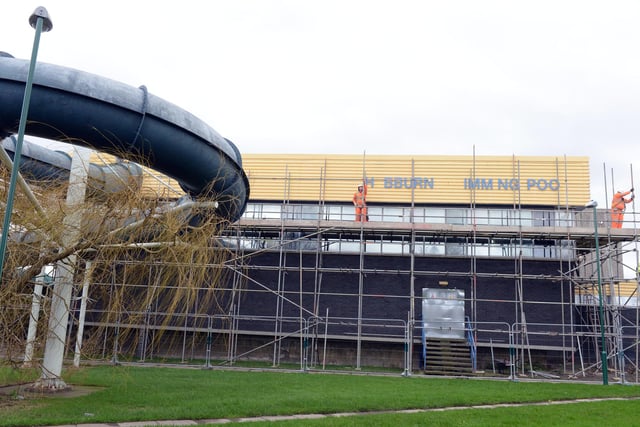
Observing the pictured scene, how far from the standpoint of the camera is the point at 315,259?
2144cm

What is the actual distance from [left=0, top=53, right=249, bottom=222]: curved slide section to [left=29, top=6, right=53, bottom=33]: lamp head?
1.28 meters

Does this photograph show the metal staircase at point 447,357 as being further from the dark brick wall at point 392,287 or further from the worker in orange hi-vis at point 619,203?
the worker in orange hi-vis at point 619,203

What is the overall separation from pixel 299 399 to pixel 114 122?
610 cm

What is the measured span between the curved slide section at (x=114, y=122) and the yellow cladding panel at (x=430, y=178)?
480 inches

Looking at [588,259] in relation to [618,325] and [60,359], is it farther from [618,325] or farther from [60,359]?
[60,359]

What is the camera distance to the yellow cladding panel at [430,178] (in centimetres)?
2378

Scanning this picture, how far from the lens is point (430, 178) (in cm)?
2469

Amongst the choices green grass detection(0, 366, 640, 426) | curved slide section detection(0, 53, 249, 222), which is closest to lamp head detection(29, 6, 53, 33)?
curved slide section detection(0, 53, 249, 222)

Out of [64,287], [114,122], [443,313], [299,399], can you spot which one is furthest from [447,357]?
[114,122]

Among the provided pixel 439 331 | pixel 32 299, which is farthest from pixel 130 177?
pixel 439 331

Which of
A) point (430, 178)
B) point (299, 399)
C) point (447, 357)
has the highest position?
point (430, 178)

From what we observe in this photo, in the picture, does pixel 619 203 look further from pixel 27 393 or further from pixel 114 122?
pixel 27 393

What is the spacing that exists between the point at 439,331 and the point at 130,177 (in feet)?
46.2

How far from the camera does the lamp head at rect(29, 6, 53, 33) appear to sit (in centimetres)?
759
